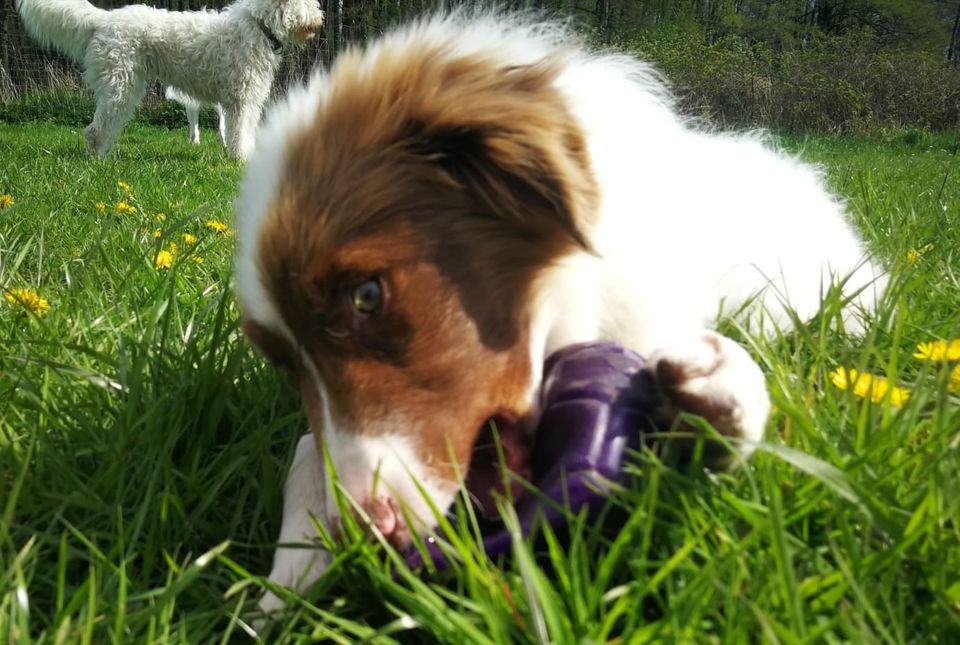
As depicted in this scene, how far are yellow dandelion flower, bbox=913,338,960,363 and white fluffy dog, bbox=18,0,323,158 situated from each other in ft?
37.9

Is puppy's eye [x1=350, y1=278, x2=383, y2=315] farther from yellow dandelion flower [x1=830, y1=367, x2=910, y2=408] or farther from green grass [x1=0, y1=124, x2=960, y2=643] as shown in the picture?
yellow dandelion flower [x1=830, y1=367, x2=910, y2=408]

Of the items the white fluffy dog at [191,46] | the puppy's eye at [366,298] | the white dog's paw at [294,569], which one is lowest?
the white fluffy dog at [191,46]

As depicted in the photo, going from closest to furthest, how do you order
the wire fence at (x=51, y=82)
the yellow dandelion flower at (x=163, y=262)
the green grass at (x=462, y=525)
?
1. the green grass at (x=462, y=525)
2. the yellow dandelion flower at (x=163, y=262)
3. the wire fence at (x=51, y=82)

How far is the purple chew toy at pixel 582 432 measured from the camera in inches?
56.9

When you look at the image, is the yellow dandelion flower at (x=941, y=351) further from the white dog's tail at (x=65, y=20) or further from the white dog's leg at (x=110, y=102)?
the white dog's tail at (x=65, y=20)

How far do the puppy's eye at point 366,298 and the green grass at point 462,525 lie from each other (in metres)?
0.47

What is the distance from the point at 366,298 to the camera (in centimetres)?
168

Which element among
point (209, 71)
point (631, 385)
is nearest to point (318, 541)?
point (631, 385)

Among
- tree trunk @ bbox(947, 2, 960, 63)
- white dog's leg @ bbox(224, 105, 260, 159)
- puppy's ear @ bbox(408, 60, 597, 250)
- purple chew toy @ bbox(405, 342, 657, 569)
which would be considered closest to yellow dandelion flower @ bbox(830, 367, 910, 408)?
purple chew toy @ bbox(405, 342, 657, 569)

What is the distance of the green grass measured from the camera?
4.05ft

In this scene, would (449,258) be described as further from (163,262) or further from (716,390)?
(163,262)

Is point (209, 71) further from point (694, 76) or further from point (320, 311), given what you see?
point (694, 76)

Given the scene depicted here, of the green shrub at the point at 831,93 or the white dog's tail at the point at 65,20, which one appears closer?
the white dog's tail at the point at 65,20

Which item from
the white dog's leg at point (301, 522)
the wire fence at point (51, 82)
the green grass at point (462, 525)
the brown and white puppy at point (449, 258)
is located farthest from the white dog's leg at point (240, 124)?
the white dog's leg at point (301, 522)
